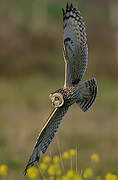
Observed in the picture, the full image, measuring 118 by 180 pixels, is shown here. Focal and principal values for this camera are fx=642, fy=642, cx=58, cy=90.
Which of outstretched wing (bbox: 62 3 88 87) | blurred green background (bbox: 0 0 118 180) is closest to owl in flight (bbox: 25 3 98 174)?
outstretched wing (bbox: 62 3 88 87)

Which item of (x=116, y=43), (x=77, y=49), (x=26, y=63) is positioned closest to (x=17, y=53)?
Result: (x=26, y=63)

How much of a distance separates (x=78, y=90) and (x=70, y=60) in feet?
0.49

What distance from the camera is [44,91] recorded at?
12.5 metres

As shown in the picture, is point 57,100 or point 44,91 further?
point 44,91

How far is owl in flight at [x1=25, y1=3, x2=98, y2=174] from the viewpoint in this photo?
302 centimetres

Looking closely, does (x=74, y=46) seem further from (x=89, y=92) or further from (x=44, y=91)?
(x=44, y=91)

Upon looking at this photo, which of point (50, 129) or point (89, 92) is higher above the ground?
point (89, 92)

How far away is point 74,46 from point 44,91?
30.7 feet

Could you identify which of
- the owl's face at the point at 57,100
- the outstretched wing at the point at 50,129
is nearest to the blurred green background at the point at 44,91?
the outstretched wing at the point at 50,129

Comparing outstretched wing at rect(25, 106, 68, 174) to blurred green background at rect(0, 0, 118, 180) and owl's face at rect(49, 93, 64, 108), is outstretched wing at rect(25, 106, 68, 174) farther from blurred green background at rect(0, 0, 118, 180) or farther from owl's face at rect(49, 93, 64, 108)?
blurred green background at rect(0, 0, 118, 180)

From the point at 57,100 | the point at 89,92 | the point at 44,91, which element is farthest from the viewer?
the point at 44,91

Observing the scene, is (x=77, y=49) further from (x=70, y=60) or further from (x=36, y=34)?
(x=36, y=34)

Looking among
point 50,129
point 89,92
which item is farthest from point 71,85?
point 50,129

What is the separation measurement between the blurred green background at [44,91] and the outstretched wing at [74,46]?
86 cm
